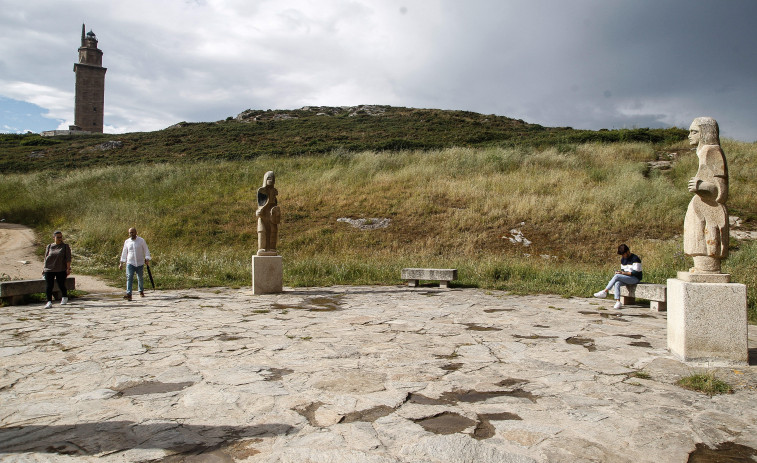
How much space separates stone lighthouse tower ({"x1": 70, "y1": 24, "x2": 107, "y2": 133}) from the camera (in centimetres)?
6384

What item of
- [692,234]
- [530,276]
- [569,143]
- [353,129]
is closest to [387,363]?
[692,234]

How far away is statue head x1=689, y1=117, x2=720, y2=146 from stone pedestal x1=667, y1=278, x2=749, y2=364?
5.36 feet

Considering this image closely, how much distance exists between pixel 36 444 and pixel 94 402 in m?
0.82

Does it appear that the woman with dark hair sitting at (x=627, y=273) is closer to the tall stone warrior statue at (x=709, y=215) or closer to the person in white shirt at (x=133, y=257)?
the tall stone warrior statue at (x=709, y=215)

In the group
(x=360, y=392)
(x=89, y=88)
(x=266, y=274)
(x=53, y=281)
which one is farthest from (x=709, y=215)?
(x=89, y=88)

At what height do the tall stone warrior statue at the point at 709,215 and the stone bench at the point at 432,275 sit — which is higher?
the tall stone warrior statue at the point at 709,215

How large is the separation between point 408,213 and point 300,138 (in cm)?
2437

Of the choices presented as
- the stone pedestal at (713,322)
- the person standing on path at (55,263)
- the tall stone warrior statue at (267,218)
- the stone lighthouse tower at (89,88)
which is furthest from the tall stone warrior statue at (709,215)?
the stone lighthouse tower at (89,88)

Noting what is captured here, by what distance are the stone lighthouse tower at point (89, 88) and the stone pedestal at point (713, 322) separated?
72330 mm

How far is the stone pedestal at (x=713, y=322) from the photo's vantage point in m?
5.04

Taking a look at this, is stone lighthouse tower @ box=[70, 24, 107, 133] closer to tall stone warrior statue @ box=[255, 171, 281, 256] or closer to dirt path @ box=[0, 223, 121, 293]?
dirt path @ box=[0, 223, 121, 293]

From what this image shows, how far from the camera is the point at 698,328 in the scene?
5125mm

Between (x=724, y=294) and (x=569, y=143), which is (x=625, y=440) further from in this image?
(x=569, y=143)

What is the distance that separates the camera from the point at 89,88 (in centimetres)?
6419
